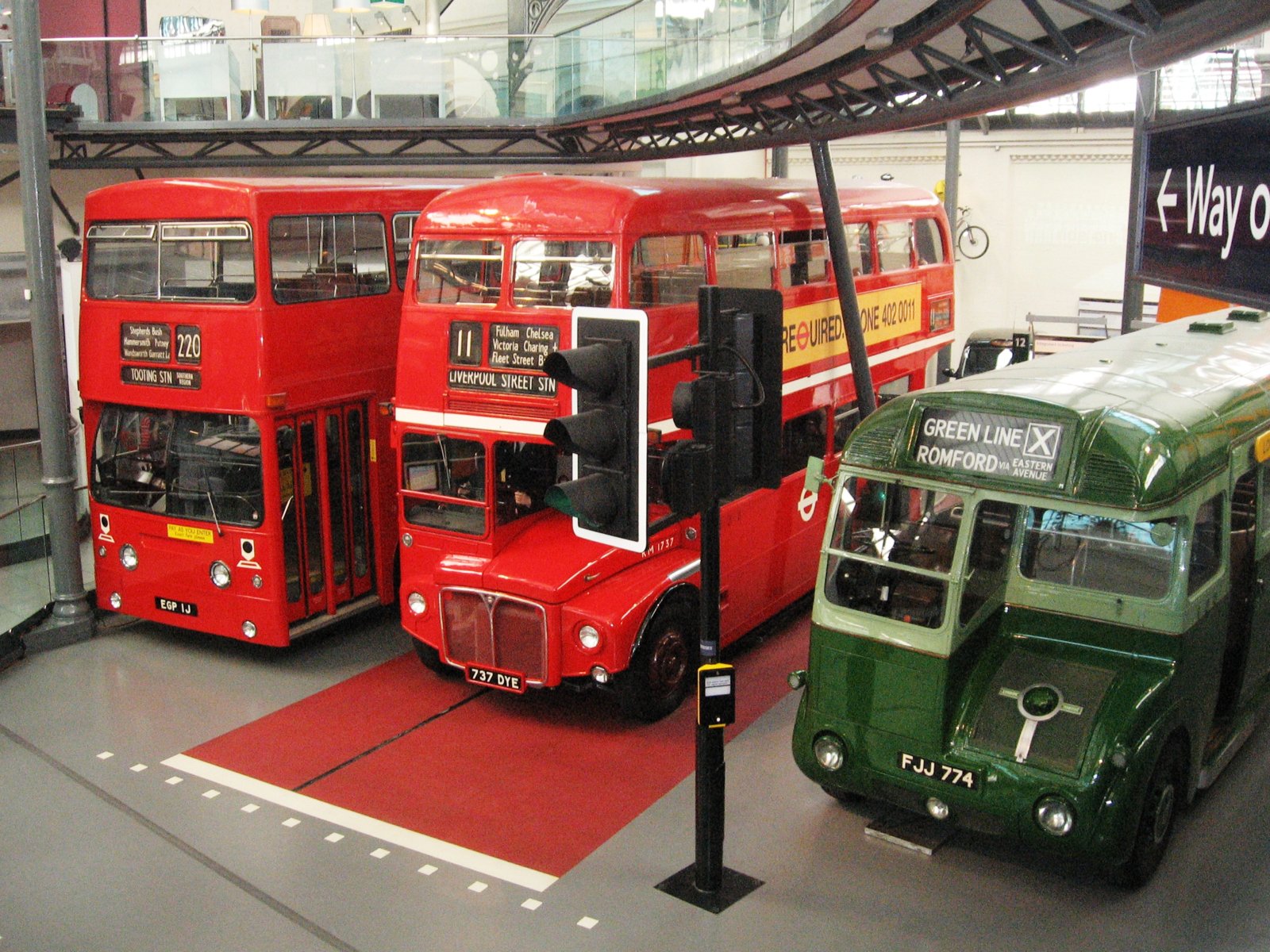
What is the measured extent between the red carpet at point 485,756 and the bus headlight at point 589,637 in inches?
29.1

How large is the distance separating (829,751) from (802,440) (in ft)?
14.0

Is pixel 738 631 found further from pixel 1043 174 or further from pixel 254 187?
pixel 1043 174

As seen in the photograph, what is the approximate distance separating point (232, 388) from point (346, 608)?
2.26 meters

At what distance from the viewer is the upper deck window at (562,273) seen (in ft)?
28.6

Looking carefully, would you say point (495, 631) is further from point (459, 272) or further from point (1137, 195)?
point (1137, 195)

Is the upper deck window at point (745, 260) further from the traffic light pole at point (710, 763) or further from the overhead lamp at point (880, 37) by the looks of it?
the traffic light pole at point (710, 763)

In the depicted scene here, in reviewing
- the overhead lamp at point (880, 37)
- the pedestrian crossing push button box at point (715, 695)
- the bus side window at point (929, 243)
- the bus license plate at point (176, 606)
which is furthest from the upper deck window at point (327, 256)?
the bus side window at point (929, 243)

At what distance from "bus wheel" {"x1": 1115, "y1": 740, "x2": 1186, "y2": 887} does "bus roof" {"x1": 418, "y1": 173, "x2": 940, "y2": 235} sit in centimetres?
489

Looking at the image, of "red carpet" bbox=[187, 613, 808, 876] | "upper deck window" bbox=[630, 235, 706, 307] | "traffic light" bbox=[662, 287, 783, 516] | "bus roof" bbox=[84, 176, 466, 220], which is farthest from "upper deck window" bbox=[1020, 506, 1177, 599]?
"bus roof" bbox=[84, 176, 466, 220]

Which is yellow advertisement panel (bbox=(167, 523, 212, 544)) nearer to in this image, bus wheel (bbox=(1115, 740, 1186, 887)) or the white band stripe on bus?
the white band stripe on bus

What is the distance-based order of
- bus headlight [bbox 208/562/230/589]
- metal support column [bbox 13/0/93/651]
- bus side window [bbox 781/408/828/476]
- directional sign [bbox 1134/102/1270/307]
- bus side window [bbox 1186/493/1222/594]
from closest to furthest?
directional sign [bbox 1134/102/1270/307] < bus side window [bbox 1186/493/1222/594] < bus headlight [bbox 208/562/230/589] < metal support column [bbox 13/0/93/651] < bus side window [bbox 781/408/828/476]

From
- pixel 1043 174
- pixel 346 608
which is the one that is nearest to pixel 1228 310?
pixel 346 608

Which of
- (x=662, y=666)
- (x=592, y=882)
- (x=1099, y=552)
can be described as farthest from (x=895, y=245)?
(x=592, y=882)

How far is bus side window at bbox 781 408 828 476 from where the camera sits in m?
10.7
